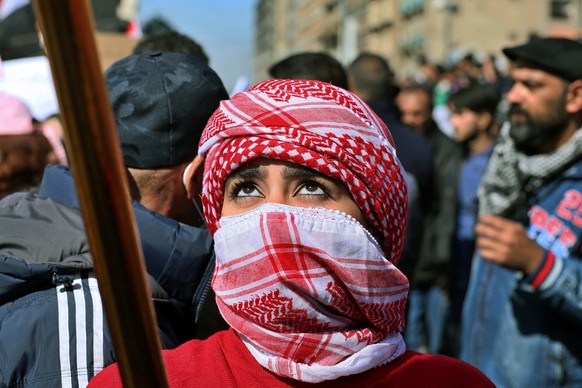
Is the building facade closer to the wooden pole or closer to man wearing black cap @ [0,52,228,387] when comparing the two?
man wearing black cap @ [0,52,228,387]

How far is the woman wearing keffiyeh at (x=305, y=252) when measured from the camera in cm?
144

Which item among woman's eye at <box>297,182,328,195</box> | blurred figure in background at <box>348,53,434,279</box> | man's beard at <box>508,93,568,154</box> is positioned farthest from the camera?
blurred figure in background at <box>348,53,434,279</box>

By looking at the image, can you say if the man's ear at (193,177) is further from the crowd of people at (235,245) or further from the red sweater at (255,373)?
the red sweater at (255,373)

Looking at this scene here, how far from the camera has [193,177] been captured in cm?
212

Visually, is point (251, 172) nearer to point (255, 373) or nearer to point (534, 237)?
point (255, 373)

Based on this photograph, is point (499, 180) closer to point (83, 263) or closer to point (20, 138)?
point (20, 138)

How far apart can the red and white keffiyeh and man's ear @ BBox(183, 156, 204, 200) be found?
0.47 m

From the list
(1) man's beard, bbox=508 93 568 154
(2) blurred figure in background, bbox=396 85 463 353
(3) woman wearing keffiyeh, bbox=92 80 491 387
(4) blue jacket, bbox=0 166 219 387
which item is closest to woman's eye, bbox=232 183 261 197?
(3) woman wearing keffiyeh, bbox=92 80 491 387

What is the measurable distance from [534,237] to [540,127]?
0.59 metres

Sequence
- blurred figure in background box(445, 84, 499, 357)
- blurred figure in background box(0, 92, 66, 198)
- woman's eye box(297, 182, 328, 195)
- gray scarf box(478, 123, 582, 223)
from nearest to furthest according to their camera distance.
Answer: woman's eye box(297, 182, 328, 195), blurred figure in background box(0, 92, 66, 198), gray scarf box(478, 123, 582, 223), blurred figure in background box(445, 84, 499, 357)

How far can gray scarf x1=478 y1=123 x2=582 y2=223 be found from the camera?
3.92m

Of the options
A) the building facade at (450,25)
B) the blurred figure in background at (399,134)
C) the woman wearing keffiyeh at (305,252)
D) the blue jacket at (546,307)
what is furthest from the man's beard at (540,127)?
the building facade at (450,25)

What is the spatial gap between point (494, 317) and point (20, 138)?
2428 mm

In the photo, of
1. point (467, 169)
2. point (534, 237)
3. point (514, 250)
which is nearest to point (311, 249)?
point (514, 250)
